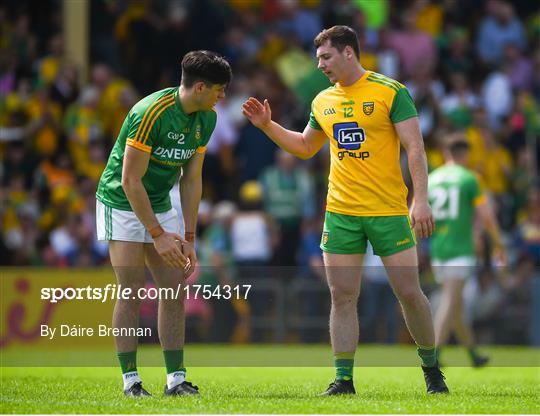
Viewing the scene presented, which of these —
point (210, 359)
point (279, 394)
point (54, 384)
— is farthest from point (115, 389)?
point (210, 359)

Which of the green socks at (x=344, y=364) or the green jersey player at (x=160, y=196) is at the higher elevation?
the green jersey player at (x=160, y=196)

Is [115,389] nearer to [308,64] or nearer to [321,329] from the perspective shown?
[321,329]

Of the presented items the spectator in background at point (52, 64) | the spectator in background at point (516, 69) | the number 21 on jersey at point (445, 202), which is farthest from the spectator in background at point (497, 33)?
the number 21 on jersey at point (445, 202)

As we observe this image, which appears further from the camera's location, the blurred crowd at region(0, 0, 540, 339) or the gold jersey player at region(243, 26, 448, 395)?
the blurred crowd at region(0, 0, 540, 339)

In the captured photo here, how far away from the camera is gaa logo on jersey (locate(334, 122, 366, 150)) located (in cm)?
893

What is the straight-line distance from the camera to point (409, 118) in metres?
8.81

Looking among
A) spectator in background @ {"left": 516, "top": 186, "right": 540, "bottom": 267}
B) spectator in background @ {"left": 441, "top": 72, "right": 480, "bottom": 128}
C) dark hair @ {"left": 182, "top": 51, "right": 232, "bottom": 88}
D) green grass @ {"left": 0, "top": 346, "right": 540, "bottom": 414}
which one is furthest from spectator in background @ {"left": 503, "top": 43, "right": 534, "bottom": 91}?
dark hair @ {"left": 182, "top": 51, "right": 232, "bottom": 88}

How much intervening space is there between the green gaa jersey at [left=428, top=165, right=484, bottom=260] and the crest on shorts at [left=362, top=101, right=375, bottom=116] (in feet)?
15.1

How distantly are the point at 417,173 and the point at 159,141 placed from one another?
1854 millimetres

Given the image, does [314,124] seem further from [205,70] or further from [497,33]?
[497,33]

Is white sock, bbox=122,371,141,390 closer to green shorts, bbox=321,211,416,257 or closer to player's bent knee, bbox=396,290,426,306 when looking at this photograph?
green shorts, bbox=321,211,416,257

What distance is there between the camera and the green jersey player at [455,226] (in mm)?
13336

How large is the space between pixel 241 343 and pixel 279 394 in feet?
26.4

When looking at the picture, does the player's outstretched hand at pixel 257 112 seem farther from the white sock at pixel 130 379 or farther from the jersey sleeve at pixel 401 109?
the white sock at pixel 130 379
